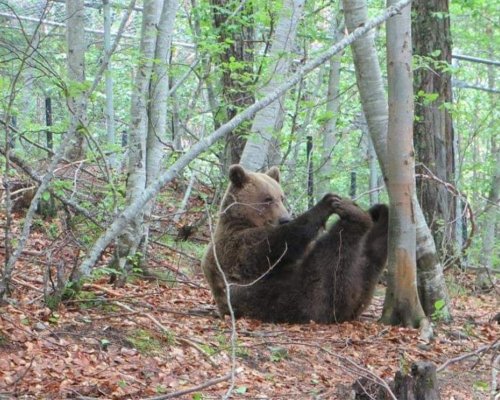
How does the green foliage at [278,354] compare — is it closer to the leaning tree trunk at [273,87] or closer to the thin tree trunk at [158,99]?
the thin tree trunk at [158,99]

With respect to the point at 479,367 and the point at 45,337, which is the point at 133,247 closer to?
the point at 45,337

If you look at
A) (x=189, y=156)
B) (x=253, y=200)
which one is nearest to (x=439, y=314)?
(x=253, y=200)

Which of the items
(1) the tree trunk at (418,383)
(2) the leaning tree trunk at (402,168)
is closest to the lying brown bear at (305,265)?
(2) the leaning tree trunk at (402,168)

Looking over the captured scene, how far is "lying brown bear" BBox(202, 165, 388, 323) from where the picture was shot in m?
7.73

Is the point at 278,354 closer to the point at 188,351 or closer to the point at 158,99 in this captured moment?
the point at 188,351

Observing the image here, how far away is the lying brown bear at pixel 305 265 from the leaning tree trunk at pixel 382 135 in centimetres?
53

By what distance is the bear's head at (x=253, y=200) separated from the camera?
847 cm

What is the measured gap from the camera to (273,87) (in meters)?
9.89

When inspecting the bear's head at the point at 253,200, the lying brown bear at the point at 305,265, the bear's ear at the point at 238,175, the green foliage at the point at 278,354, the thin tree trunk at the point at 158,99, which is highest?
the thin tree trunk at the point at 158,99

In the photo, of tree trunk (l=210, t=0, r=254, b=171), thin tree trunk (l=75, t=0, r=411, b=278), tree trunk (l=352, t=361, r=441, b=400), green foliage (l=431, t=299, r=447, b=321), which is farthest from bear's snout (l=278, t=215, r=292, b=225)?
tree trunk (l=352, t=361, r=441, b=400)

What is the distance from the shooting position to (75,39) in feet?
43.5

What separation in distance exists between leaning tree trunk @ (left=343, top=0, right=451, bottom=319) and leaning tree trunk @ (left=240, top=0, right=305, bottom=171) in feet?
7.17

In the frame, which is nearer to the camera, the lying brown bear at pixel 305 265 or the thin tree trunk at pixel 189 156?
the thin tree trunk at pixel 189 156

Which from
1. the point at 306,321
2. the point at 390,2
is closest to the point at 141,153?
the point at 306,321
